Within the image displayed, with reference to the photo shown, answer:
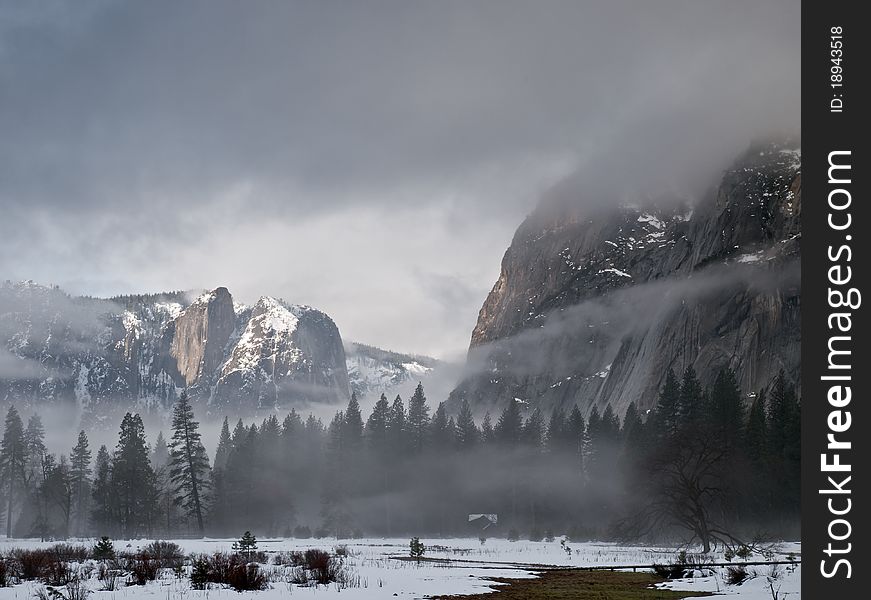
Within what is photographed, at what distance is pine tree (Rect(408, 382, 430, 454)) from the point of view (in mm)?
112250

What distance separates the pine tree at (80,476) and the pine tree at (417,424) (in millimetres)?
42581

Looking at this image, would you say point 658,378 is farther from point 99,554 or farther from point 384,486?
point 99,554

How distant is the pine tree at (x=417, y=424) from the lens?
11225cm

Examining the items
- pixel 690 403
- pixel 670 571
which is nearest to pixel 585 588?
pixel 670 571

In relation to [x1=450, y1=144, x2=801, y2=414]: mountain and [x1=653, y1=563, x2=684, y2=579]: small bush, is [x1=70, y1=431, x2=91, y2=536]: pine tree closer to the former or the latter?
[x1=450, y1=144, x2=801, y2=414]: mountain

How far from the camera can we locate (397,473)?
10956cm

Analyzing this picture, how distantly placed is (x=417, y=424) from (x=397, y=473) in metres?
7.83

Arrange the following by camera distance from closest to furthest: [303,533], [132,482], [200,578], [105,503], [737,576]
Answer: [200,578]
[737,576]
[132,482]
[105,503]
[303,533]

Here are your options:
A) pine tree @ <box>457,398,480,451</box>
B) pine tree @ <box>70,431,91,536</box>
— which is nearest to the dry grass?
pine tree @ <box>457,398,480,451</box>

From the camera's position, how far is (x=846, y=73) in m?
18.3

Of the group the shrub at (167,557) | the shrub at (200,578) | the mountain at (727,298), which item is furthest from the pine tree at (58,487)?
the mountain at (727,298)

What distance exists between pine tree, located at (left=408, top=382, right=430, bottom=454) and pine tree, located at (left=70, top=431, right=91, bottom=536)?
42.6 m

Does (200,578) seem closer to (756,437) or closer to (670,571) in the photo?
(670,571)

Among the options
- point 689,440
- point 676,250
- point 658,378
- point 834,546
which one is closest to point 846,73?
point 834,546
